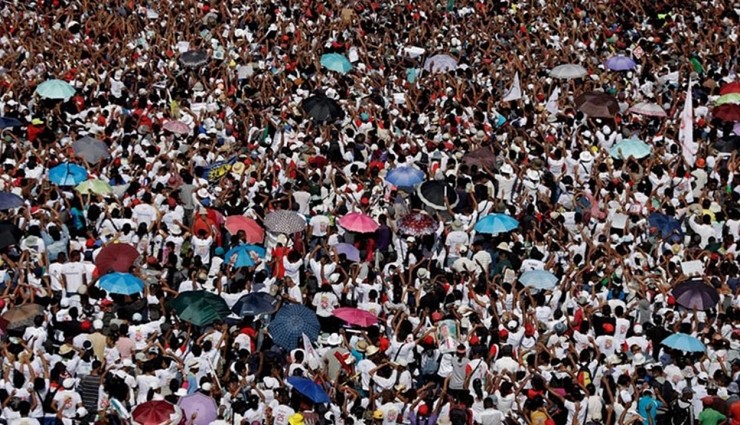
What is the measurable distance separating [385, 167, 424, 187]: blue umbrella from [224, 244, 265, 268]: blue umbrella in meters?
2.86

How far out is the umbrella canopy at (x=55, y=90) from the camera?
73.8 ft

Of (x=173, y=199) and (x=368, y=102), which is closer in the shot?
(x=173, y=199)

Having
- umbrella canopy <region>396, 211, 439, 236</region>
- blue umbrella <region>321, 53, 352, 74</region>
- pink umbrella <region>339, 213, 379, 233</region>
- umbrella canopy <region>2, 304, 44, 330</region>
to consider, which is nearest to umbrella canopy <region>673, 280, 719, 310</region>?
umbrella canopy <region>396, 211, 439, 236</region>

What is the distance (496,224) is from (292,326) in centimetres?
381

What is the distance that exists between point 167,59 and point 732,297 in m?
11.5

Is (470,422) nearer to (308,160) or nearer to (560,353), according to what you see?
(560,353)

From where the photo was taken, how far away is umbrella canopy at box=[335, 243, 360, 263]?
18547 mm

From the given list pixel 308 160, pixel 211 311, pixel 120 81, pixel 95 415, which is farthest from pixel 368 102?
pixel 95 415

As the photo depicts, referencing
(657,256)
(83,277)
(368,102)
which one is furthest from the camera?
(368,102)

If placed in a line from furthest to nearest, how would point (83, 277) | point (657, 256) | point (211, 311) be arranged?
point (657, 256)
point (83, 277)
point (211, 311)

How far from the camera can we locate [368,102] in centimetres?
2362

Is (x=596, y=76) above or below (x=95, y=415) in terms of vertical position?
below

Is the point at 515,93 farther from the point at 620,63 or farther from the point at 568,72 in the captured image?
the point at 620,63

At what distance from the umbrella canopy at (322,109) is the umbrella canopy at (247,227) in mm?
3921
